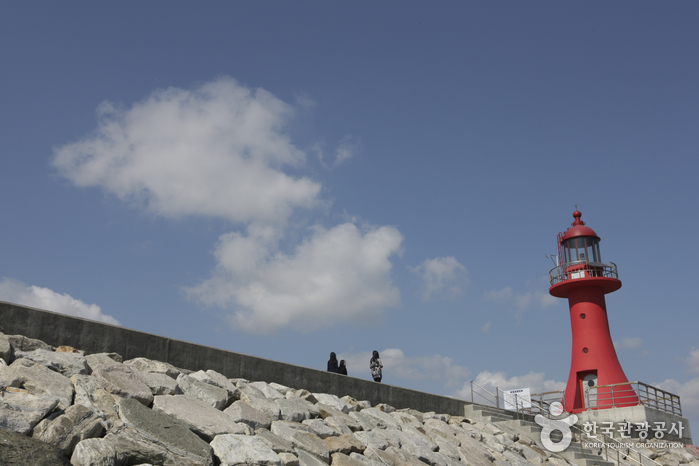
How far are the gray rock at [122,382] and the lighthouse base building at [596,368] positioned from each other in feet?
41.3

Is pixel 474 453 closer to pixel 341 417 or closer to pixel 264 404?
pixel 341 417

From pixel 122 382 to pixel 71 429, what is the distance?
1377 mm

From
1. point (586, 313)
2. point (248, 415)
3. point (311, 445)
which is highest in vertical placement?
point (586, 313)

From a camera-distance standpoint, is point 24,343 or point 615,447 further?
point 615,447

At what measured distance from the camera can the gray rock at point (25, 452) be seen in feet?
12.2

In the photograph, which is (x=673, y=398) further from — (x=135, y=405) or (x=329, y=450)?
(x=135, y=405)

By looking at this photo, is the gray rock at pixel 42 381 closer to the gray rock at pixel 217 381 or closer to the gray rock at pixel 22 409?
the gray rock at pixel 22 409

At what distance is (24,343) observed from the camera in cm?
595

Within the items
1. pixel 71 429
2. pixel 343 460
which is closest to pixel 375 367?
pixel 343 460

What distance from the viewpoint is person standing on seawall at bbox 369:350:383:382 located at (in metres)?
11.5

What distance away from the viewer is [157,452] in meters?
4.48

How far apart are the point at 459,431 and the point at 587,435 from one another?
5524 mm

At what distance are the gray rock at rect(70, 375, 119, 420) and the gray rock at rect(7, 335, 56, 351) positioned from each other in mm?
930

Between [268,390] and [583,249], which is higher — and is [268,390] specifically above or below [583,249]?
below
